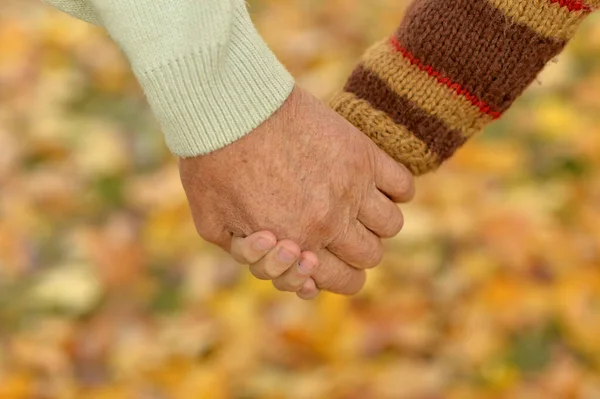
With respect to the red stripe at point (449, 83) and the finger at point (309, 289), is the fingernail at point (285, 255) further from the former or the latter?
the red stripe at point (449, 83)

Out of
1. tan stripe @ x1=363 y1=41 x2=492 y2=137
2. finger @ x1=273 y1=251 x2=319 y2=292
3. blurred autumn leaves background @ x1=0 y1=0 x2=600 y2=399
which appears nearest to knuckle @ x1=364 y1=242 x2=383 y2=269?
finger @ x1=273 y1=251 x2=319 y2=292

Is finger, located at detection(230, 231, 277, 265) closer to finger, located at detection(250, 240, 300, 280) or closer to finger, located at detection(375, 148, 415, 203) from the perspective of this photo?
finger, located at detection(250, 240, 300, 280)

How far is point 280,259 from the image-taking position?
1.21 m

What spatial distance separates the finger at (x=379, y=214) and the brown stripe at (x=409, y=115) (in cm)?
11

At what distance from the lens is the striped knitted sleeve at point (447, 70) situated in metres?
1.22

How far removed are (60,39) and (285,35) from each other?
78 centimetres

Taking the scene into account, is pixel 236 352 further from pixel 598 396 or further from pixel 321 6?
pixel 321 6

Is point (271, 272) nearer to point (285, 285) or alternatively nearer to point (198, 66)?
point (285, 285)

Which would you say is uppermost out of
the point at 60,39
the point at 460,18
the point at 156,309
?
the point at 460,18

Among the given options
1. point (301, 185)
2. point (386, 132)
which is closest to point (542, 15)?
point (386, 132)

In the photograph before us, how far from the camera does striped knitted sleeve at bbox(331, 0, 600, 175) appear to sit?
1.22 meters

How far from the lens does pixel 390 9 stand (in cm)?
312

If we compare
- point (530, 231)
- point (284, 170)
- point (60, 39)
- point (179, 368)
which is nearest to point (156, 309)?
point (179, 368)

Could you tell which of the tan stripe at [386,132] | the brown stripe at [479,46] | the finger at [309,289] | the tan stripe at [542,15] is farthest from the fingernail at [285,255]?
the tan stripe at [542,15]
